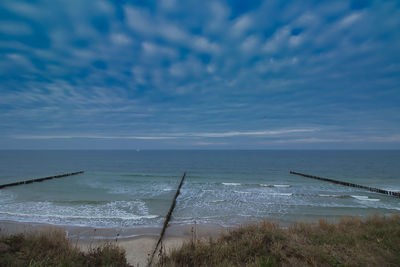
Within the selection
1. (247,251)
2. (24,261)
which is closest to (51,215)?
(24,261)

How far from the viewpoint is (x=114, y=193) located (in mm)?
23031

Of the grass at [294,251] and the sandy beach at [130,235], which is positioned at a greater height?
the grass at [294,251]

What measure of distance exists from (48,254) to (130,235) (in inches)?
281

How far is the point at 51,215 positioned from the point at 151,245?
1023cm

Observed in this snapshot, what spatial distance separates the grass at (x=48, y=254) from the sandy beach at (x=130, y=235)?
3.77 meters

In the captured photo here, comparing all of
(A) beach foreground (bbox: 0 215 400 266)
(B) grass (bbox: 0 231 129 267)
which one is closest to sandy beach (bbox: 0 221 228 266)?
(A) beach foreground (bbox: 0 215 400 266)

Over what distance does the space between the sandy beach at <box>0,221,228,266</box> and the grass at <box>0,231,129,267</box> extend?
3765 millimetres

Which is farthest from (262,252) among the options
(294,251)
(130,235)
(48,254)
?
(130,235)

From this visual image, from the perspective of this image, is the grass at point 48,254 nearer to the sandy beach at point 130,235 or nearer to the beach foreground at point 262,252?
the beach foreground at point 262,252

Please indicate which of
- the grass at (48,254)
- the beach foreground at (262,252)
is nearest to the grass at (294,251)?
the beach foreground at (262,252)

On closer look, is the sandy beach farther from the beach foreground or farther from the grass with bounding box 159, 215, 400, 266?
the grass with bounding box 159, 215, 400, 266

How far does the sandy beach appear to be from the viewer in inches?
399

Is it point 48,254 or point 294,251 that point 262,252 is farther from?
point 48,254

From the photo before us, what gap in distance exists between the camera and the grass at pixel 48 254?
16.0ft
